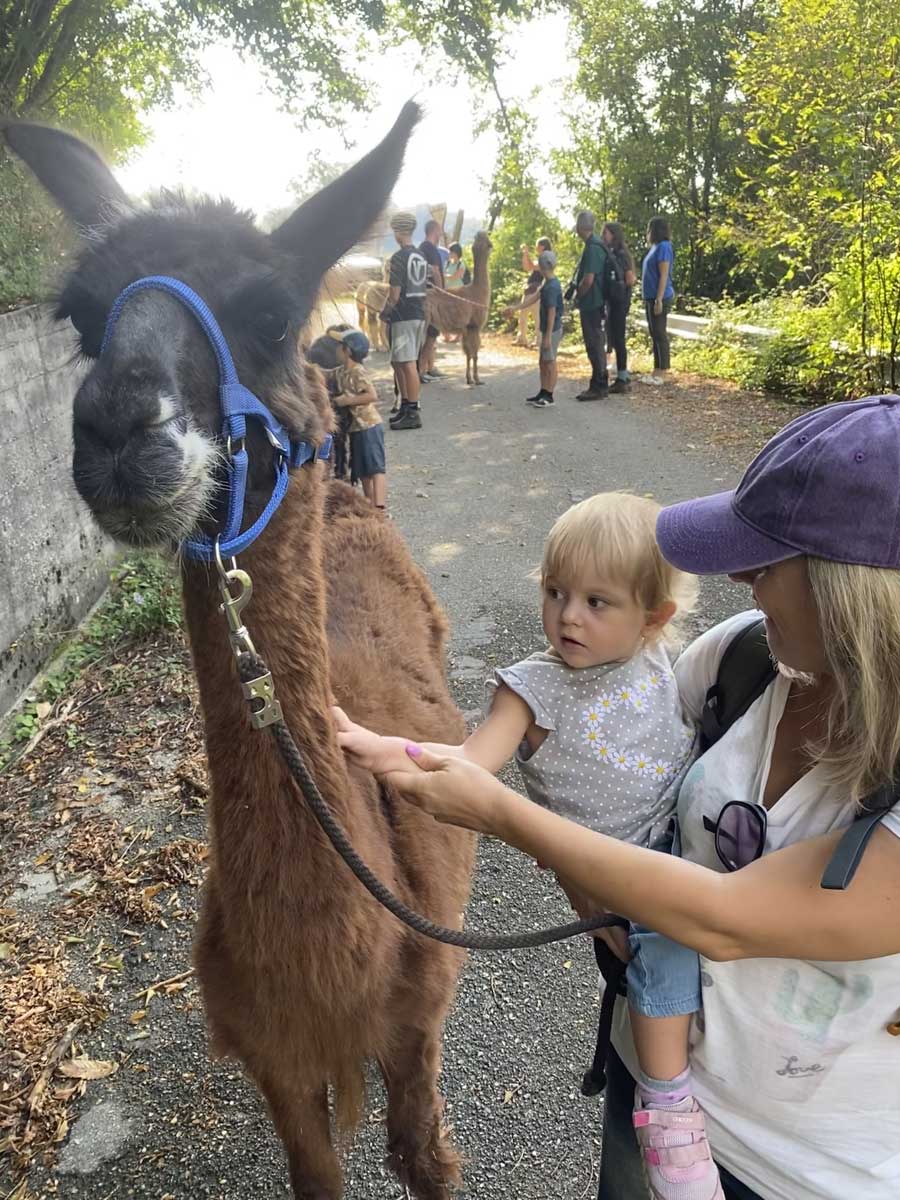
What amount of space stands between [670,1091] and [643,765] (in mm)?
531

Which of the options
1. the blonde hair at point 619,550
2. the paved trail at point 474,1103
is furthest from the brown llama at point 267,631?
the blonde hair at point 619,550

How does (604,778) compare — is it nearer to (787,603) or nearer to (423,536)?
(787,603)

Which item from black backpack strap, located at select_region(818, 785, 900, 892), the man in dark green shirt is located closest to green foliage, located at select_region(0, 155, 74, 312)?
black backpack strap, located at select_region(818, 785, 900, 892)

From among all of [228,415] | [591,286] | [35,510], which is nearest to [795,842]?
[228,415]

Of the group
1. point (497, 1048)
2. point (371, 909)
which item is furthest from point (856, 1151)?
point (497, 1048)

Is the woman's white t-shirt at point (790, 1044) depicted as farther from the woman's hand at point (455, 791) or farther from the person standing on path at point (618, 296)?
the person standing on path at point (618, 296)

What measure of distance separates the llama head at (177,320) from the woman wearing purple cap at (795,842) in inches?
27.3

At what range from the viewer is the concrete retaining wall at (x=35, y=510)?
429 cm

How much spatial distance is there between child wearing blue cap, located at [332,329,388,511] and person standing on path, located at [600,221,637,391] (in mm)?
6238

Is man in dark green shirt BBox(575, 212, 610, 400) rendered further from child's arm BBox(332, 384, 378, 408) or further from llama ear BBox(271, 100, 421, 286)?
llama ear BBox(271, 100, 421, 286)

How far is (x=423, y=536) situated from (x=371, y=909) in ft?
16.9

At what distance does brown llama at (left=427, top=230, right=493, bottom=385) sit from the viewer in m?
12.4

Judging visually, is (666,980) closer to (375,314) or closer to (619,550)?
(619,550)

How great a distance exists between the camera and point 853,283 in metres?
8.59
